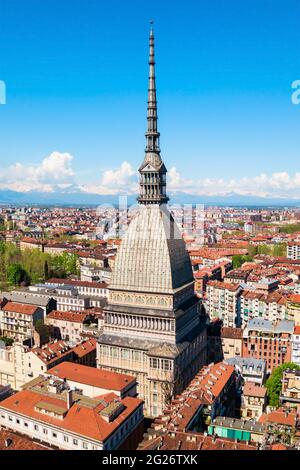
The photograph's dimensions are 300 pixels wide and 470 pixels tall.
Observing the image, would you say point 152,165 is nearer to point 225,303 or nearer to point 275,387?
point 275,387

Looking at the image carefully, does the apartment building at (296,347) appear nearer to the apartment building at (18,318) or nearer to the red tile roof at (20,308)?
the apartment building at (18,318)

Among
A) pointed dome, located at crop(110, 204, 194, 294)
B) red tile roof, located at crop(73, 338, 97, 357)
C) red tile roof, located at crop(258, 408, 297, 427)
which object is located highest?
pointed dome, located at crop(110, 204, 194, 294)

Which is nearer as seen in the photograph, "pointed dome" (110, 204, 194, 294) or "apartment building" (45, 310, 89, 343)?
"pointed dome" (110, 204, 194, 294)

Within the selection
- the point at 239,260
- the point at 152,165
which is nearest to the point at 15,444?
the point at 152,165

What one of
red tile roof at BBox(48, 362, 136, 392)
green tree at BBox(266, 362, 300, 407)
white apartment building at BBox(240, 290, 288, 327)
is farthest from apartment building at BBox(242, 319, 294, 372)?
red tile roof at BBox(48, 362, 136, 392)

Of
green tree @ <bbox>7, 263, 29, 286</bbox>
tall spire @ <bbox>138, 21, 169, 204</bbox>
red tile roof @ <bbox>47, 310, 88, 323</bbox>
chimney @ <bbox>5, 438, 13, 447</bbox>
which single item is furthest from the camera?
green tree @ <bbox>7, 263, 29, 286</bbox>

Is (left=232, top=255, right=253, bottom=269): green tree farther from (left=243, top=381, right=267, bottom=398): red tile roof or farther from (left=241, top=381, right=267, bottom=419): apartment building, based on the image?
(left=241, top=381, right=267, bottom=419): apartment building
